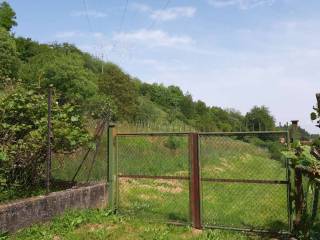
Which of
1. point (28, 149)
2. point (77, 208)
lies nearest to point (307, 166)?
point (77, 208)

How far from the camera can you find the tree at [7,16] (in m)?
63.5

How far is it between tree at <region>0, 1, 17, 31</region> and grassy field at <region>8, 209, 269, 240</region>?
2353 inches

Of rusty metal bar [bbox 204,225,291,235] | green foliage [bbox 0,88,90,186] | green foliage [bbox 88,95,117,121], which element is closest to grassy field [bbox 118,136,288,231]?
rusty metal bar [bbox 204,225,291,235]

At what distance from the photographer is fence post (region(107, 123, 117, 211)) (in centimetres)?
877

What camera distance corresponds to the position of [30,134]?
855 centimetres

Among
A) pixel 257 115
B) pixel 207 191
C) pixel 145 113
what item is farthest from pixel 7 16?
pixel 207 191

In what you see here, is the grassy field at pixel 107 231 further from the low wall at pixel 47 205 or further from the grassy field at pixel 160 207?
the low wall at pixel 47 205

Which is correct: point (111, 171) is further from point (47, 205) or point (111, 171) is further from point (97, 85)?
point (97, 85)

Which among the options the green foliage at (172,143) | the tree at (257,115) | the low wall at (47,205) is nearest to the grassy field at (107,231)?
the low wall at (47,205)

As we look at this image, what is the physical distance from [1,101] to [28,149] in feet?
4.01

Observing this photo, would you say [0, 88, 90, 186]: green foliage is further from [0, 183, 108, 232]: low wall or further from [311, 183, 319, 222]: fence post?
[311, 183, 319, 222]: fence post

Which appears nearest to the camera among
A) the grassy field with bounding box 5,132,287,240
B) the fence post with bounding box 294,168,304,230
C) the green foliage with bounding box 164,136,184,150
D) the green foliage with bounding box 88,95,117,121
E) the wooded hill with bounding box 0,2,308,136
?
the fence post with bounding box 294,168,304,230

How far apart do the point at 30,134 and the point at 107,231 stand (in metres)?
2.53

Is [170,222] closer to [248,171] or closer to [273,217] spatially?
[273,217]
